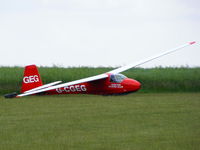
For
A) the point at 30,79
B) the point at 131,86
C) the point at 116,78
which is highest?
the point at 30,79

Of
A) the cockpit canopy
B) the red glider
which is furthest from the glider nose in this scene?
the cockpit canopy

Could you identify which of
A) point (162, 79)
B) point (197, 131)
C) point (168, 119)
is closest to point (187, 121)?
point (168, 119)

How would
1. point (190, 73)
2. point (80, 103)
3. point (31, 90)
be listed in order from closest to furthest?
point (80, 103)
point (31, 90)
point (190, 73)

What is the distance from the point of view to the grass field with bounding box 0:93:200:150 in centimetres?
1181

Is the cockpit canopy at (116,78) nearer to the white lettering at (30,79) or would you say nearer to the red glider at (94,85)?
the red glider at (94,85)

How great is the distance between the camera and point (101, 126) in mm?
14555

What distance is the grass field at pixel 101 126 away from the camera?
1181cm

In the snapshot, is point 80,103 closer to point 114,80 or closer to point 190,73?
point 114,80

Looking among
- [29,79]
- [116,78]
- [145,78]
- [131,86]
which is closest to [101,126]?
[131,86]

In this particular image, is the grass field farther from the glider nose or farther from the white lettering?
the white lettering

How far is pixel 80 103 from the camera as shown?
73.1 feet

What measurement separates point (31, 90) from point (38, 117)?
878 centimetres

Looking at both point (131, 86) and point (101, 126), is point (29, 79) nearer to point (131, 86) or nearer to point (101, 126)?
point (131, 86)

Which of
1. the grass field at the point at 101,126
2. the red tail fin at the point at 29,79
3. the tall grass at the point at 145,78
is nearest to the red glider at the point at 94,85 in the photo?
the red tail fin at the point at 29,79
